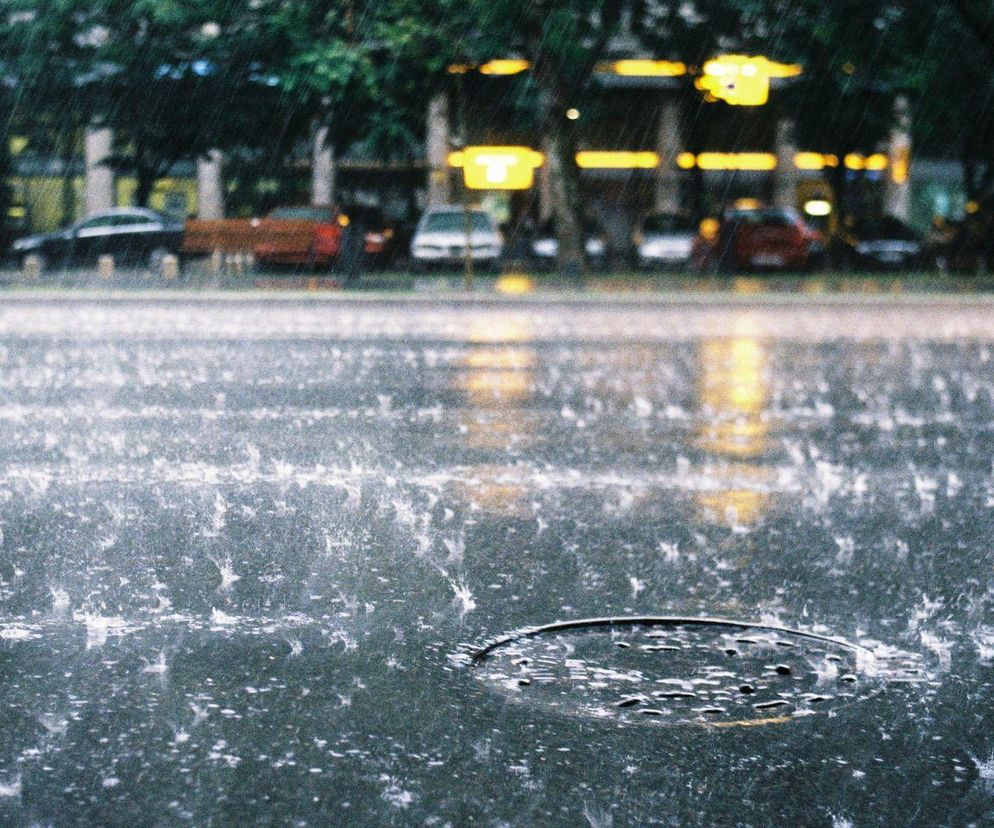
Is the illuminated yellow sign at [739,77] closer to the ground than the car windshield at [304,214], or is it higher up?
higher up

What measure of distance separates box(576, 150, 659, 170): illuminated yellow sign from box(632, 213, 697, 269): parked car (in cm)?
1512

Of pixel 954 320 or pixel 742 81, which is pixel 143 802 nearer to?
pixel 954 320

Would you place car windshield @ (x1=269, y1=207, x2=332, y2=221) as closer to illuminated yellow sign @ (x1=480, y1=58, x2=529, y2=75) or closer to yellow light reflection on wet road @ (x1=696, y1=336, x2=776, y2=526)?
illuminated yellow sign @ (x1=480, y1=58, x2=529, y2=75)

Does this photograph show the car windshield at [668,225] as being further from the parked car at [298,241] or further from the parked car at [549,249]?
the parked car at [298,241]

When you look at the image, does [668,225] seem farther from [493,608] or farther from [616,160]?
[493,608]

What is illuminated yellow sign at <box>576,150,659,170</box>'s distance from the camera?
183 ft

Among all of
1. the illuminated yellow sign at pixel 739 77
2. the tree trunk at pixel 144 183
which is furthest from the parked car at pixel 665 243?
the tree trunk at pixel 144 183

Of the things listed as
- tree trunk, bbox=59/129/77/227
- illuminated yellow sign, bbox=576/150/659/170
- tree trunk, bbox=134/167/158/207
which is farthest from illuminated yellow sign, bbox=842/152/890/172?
tree trunk, bbox=59/129/77/227

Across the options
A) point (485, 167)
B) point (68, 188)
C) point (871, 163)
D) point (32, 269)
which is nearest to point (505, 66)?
point (485, 167)

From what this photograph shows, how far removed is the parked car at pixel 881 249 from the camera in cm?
4188

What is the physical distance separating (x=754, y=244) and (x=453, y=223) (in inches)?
272

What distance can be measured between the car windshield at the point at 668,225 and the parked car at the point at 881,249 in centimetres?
374

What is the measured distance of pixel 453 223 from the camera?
3850 centimetres

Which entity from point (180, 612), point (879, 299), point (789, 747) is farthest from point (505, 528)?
point (879, 299)
